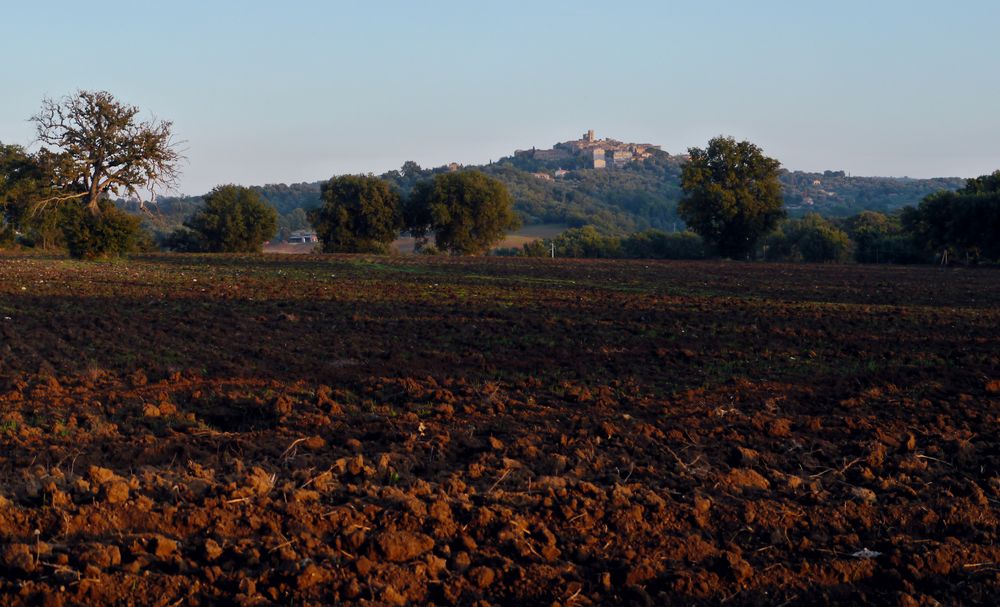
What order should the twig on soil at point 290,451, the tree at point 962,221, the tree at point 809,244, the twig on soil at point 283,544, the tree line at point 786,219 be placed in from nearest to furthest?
the twig on soil at point 283,544 → the twig on soil at point 290,451 → the tree at point 962,221 → the tree line at point 786,219 → the tree at point 809,244

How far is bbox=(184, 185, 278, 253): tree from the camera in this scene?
61969 mm

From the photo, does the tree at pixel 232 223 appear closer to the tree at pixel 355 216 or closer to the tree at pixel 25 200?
the tree at pixel 355 216

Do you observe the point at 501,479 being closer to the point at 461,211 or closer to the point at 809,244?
the point at 461,211

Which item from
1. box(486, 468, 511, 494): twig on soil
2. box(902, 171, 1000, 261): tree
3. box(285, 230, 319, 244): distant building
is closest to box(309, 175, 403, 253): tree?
box(285, 230, 319, 244): distant building

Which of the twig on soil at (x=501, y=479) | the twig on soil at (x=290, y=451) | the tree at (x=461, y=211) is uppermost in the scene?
the tree at (x=461, y=211)

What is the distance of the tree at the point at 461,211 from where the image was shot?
2621 inches

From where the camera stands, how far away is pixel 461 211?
66562 millimetres

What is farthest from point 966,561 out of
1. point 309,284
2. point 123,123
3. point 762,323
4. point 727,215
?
point 727,215

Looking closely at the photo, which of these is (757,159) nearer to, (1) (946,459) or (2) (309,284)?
(2) (309,284)

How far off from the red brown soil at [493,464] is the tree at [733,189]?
42.7 m

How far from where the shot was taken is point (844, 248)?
61.8 meters

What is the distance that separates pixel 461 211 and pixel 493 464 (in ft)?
197

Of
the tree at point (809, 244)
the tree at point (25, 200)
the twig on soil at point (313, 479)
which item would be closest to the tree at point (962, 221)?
the tree at point (809, 244)

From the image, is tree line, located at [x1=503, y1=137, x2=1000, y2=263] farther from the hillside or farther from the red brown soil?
the hillside
